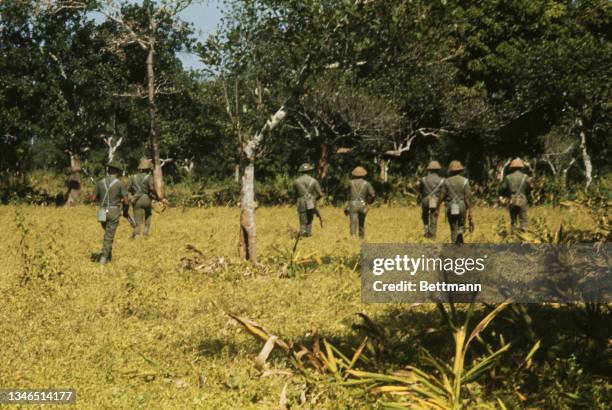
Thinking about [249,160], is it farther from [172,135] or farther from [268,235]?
[172,135]

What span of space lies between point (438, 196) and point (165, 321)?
9.04 meters

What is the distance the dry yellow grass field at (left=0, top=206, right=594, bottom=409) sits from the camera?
6.13 m

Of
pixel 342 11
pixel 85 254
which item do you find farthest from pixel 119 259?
pixel 342 11

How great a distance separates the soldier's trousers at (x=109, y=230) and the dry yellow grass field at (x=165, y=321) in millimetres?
258

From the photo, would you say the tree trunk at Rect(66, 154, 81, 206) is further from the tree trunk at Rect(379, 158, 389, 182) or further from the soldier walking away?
the soldier walking away

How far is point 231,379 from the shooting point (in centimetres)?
625

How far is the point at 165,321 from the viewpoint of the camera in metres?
8.66

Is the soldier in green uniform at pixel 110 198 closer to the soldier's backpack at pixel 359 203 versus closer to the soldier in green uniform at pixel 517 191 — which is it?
the soldier's backpack at pixel 359 203

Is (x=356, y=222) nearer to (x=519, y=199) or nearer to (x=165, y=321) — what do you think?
(x=519, y=199)

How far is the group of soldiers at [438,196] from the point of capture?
14867mm

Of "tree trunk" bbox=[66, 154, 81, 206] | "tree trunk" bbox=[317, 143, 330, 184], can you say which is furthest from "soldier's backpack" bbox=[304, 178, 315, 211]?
"tree trunk" bbox=[66, 154, 81, 206]

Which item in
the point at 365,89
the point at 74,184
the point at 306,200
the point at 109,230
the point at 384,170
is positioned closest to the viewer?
the point at 109,230

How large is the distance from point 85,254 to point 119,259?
115 cm

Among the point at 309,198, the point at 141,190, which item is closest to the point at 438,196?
the point at 309,198
